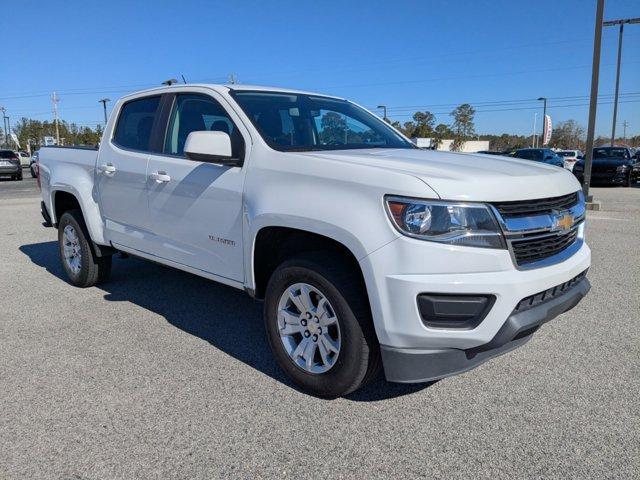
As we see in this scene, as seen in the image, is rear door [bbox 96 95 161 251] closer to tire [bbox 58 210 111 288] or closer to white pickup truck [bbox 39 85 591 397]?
white pickup truck [bbox 39 85 591 397]

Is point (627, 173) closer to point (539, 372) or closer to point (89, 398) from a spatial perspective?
point (539, 372)

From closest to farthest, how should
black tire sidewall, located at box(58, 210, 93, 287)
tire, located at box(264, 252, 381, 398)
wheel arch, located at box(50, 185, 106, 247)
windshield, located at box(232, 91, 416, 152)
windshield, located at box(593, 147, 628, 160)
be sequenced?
tire, located at box(264, 252, 381, 398), windshield, located at box(232, 91, 416, 152), wheel arch, located at box(50, 185, 106, 247), black tire sidewall, located at box(58, 210, 93, 287), windshield, located at box(593, 147, 628, 160)

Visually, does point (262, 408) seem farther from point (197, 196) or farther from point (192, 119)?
point (192, 119)

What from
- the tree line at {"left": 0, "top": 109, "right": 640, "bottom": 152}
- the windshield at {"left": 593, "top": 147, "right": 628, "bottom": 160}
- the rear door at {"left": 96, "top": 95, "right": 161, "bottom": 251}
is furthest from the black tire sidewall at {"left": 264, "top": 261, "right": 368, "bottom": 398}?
the tree line at {"left": 0, "top": 109, "right": 640, "bottom": 152}

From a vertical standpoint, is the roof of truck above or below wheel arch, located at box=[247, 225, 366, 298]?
above

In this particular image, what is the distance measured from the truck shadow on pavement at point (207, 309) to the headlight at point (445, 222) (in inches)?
45.7

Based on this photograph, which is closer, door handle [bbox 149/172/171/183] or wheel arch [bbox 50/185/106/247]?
door handle [bbox 149/172/171/183]

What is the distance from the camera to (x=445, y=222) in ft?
8.30

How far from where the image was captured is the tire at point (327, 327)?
2799 millimetres

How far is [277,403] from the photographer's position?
305cm

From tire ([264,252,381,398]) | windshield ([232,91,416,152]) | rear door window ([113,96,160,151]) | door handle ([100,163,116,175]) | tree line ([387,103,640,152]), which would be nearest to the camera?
tire ([264,252,381,398])

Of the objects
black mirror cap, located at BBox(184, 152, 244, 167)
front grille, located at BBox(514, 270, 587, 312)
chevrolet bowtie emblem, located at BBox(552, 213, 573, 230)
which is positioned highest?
black mirror cap, located at BBox(184, 152, 244, 167)

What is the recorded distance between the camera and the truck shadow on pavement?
11.3 ft

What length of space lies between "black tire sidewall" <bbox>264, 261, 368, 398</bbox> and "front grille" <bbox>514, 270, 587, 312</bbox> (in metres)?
0.84
